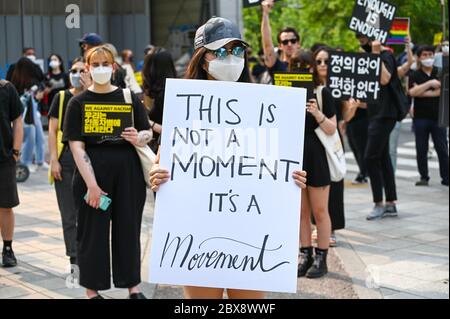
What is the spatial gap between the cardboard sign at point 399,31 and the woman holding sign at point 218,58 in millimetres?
5800

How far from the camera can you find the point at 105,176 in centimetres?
556

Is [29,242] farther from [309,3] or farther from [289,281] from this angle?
[309,3]

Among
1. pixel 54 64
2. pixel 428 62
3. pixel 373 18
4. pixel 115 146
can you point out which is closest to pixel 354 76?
pixel 373 18

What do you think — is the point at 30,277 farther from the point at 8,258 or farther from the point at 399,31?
the point at 399,31

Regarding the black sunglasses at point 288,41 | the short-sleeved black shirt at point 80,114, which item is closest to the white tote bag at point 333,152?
the black sunglasses at point 288,41

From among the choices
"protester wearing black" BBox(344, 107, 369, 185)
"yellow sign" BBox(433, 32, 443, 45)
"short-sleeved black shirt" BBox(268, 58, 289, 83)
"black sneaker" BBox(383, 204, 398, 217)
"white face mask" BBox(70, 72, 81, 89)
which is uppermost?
"yellow sign" BBox(433, 32, 443, 45)

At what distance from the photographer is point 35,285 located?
6.34 m

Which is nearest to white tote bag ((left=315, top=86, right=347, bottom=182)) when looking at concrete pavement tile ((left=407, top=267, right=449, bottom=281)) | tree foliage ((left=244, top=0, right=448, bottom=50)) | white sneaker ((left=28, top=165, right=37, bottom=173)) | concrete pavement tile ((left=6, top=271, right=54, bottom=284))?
concrete pavement tile ((left=407, top=267, right=449, bottom=281))

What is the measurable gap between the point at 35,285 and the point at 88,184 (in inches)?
52.3

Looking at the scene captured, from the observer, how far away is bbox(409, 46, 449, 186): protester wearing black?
455 inches

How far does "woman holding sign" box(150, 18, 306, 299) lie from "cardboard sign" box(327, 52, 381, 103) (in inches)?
167

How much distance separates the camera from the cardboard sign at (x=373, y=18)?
27.2 ft

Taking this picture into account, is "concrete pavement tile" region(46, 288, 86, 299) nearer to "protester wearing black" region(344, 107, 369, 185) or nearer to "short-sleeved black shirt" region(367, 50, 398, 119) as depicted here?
"short-sleeved black shirt" region(367, 50, 398, 119)

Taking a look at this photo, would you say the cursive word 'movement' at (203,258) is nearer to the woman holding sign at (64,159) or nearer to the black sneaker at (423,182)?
the woman holding sign at (64,159)
